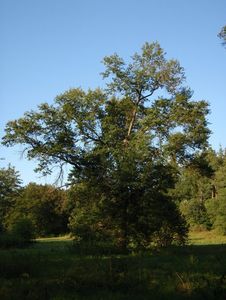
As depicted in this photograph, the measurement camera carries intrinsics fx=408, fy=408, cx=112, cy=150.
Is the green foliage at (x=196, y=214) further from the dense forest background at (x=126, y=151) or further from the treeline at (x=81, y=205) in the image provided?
the dense forest background at (x=126, y=151)

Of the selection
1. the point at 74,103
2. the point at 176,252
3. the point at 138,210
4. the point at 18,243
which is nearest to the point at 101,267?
the point at 176,252

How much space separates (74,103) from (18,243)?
15379 millimetres

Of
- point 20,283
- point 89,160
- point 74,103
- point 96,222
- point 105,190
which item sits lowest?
point 20,283

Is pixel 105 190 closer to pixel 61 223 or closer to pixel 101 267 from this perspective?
pixel 101 267

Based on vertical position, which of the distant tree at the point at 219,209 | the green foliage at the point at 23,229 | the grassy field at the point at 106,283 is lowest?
the grassy field at the point at 106,283

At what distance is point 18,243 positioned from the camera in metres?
37.5

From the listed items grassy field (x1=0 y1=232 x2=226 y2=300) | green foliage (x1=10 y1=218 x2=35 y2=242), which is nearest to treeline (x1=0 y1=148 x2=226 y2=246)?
green foliage (x1=10 y1=218 x2=35 y2=242)

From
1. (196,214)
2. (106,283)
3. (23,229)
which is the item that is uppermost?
(196,214)

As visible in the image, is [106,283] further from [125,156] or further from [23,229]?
[23,229]

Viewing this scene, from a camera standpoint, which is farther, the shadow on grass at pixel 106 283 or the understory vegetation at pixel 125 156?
the understory vegetation at pixel 125 156

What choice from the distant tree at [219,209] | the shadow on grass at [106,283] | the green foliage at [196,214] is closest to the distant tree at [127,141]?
the shadow on grass at [106,283]

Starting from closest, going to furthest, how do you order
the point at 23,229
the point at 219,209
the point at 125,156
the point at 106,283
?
the point at 106,283
the point at 125,156
the point at 23,229
the point at 219,209

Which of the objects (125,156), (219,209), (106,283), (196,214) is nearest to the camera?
(106,283)

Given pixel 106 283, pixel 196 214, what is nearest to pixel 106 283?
pixel 106 283
